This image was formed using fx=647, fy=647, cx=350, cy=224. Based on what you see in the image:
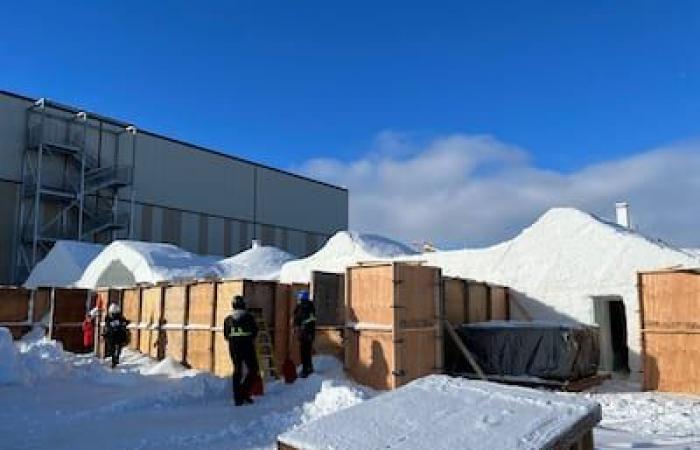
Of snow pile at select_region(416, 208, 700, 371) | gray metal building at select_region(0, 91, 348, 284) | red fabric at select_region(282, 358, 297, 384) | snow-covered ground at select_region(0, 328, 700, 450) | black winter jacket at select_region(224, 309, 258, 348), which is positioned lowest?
snow-covered ground at select_region(0, 328, 700, 450)

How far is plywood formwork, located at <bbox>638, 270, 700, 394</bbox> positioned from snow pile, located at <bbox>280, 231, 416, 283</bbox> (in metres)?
10.4

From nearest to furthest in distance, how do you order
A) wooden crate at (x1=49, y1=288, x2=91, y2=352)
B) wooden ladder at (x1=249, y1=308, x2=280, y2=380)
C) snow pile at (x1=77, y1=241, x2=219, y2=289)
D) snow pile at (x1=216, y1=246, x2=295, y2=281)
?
1. wooden ladder at (x1=249, y1=308, x2=280, y2=380)
2. wooden crate at (x1=49, y1=288, x2=91, y2=352)
3. snow pile at (x1=77, y1=241, x2=219, y2=289)
4. snow pile at (x1=216, y1=246, x2=295, y2=281)

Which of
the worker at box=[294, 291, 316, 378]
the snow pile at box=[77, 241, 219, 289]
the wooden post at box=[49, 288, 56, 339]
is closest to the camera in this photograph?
the worker at box=[294, 291, 316, 378]

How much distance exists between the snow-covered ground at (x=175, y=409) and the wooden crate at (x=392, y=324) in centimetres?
65

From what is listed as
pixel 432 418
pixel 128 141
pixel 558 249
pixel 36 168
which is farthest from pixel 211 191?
pixel 432 418

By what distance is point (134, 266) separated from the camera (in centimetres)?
2748

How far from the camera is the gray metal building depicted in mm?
36719

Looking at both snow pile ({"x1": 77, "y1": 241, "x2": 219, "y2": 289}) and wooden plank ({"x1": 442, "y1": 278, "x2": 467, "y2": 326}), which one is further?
snow pile ({"x1": 77, "y1": 241, "x2": 219, "y2": 289})

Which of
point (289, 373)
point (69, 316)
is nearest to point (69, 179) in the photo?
point (69, 316)

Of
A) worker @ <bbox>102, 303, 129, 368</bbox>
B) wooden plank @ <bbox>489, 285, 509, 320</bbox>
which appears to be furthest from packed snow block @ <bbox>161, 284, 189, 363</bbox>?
wooden plank @ <bbox>489, 285, 509, 320</bbox>

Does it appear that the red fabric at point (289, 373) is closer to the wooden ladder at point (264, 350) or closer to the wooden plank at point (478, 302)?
the wooden ladder at point (264, 350)

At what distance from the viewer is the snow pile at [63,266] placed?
1216 inches

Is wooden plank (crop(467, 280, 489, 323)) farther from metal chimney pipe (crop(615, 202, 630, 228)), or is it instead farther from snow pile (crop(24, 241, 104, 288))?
snow pile (crop(24, 241, 104, 288))

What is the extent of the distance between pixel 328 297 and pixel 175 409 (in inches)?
214
